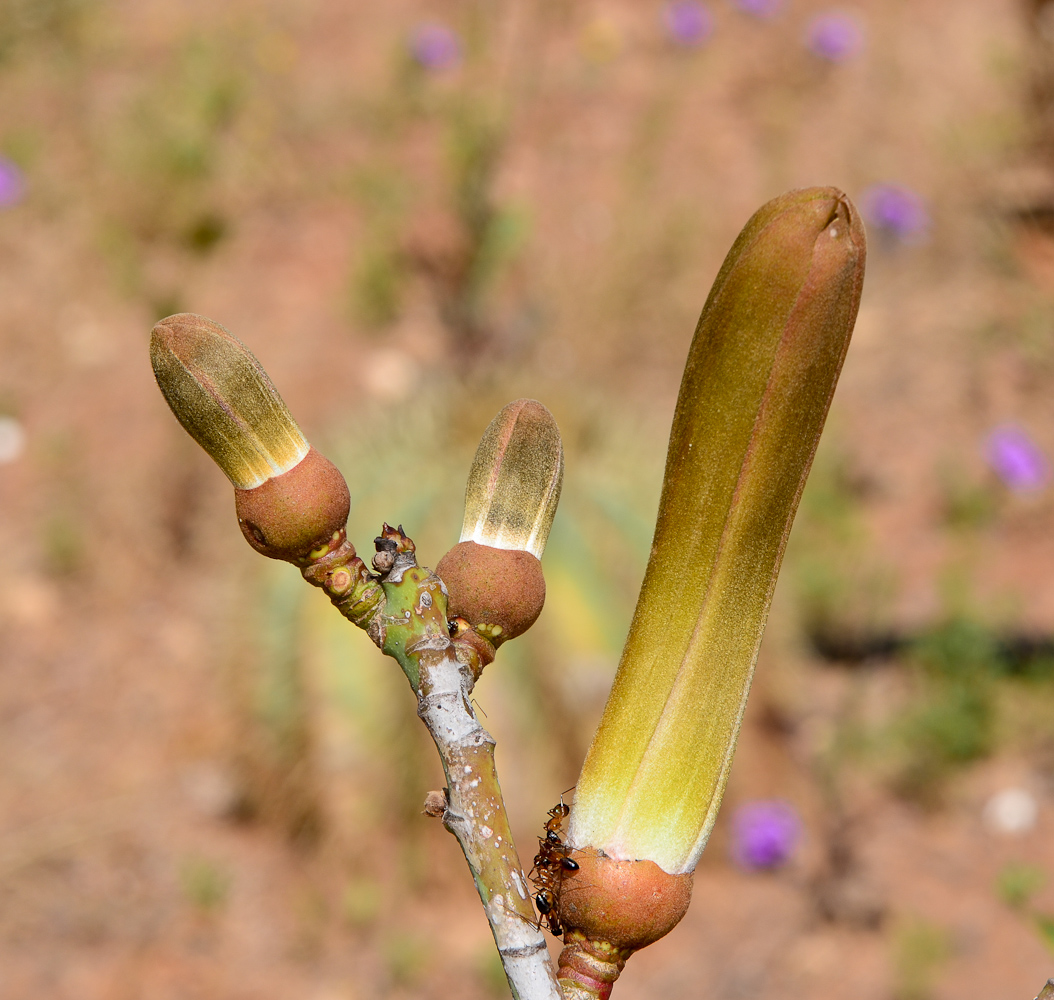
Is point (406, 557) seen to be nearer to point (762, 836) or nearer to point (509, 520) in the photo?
point (509, 520)

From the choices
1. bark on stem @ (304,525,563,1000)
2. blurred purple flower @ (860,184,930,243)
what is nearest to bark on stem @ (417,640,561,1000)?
bark on stem @ (304,525,563,1000)

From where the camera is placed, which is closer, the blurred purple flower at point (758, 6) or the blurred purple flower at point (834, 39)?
the blurred purple flower at point (834, 39)

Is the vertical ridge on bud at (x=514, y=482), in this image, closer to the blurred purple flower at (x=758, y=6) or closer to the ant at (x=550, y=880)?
the ant at (x=550, y=880)

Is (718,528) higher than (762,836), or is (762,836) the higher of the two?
(762,836)

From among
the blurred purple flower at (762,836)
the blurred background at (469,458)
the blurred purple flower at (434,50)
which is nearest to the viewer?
the blurred background at (469,458)

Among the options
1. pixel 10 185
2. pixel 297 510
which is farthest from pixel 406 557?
pixel 10 185

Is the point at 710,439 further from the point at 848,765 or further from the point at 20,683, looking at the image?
the point at 20,683

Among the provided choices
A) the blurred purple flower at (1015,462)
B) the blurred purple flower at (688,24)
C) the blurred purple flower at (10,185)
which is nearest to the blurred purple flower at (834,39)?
the blurred purple flower at (688,24)

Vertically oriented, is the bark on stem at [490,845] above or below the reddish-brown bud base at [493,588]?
below
